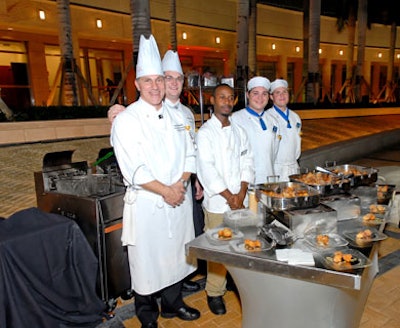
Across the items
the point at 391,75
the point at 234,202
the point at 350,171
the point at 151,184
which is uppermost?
the point at 391,75

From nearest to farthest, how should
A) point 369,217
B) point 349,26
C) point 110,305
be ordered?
point 369,217 < point 110,305 < point 349,26

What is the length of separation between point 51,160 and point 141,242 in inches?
58.3

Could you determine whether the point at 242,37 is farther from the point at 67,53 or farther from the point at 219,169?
the point at 219,169

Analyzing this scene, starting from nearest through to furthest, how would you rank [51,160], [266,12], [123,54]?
1. [51,160]
2. [123,54]
3. [266,12]

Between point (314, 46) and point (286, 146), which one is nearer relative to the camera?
point (286, 146)

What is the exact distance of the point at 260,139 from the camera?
3.24m

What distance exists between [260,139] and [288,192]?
107 cm

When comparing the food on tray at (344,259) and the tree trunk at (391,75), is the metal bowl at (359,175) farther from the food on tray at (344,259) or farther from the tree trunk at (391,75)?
the tree trunk at (391,75)

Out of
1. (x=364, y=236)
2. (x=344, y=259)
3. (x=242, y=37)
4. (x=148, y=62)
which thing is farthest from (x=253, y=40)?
(x=344, y=259)

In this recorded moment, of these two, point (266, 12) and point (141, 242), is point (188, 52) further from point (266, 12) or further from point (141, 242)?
point (141, 242)

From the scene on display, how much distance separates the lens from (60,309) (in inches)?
95.9

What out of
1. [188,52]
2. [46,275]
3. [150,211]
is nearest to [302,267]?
[150,211]

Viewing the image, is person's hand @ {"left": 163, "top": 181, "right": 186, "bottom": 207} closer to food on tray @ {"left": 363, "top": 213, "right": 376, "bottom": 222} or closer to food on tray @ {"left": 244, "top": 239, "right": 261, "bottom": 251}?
food on tray @ {"left": 244, "top": 239, "right": 261, "bottom": 251}

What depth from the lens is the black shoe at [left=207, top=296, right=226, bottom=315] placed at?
107 inches
